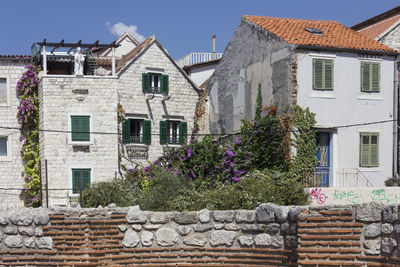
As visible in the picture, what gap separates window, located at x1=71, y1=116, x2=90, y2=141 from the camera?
78.9 feet

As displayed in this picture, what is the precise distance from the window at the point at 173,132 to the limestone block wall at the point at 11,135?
7066 millimetres

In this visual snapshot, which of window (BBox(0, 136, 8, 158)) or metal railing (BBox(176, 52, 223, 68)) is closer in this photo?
window (BBox(0, 136, 8, 158))

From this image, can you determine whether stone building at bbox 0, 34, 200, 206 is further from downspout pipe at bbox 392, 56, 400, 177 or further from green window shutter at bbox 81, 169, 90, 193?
downspout pipe at bbox 392, 56, 400, 177

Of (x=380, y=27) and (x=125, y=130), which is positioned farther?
(x=125, y=130)

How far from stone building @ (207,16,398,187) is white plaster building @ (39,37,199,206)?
21.8 feet

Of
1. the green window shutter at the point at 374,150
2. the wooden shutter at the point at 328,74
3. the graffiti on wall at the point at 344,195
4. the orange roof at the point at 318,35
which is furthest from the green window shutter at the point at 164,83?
the graffiti on wall at the point at 344,195

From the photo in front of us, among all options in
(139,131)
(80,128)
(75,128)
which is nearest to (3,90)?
(75,128)

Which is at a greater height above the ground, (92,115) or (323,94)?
(323,94)

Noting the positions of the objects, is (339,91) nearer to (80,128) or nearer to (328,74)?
(328,74)

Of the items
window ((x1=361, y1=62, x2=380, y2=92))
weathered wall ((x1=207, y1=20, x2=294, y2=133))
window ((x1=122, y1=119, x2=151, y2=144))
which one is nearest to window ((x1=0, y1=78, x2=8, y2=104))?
window ((x1=122, y1=119, x2=151, y2=144))

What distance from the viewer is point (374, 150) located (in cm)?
2045

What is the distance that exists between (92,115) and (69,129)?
49.1 inches

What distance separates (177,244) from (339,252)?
2.54 meters

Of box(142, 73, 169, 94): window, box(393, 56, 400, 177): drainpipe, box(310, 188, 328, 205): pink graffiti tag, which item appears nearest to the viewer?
box(310, 188, 328, 205): pink graffiti tag
